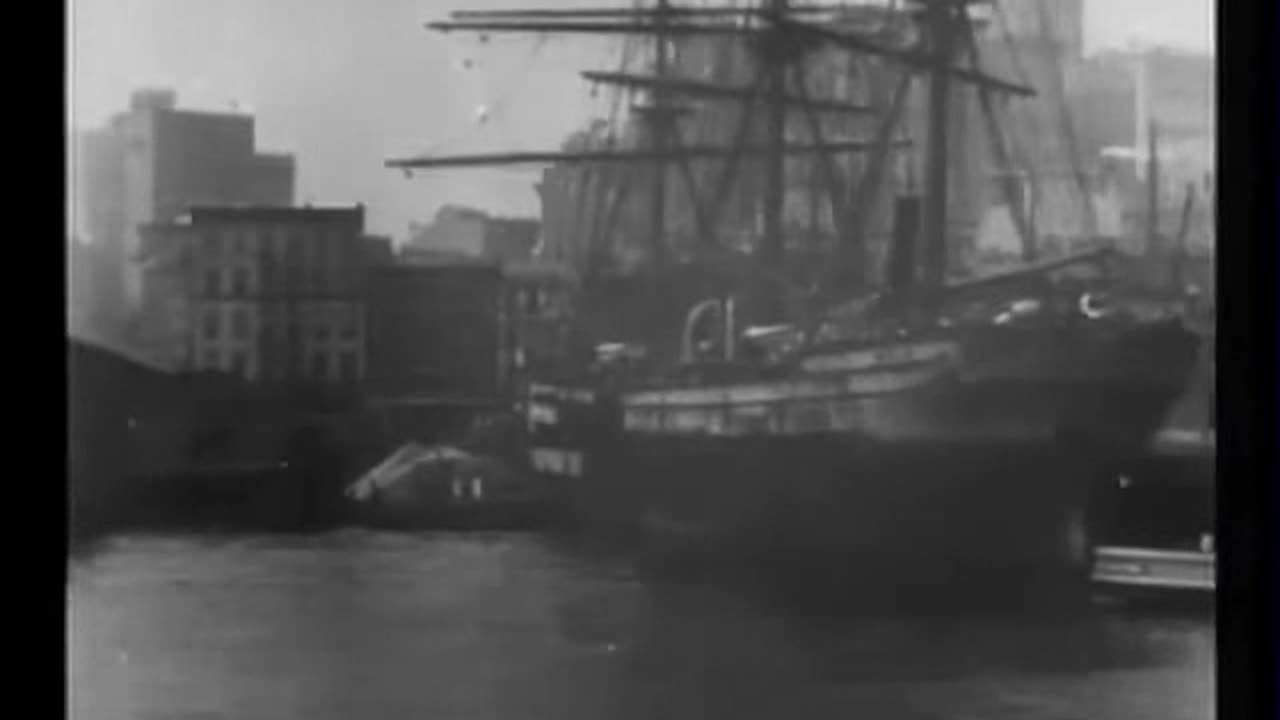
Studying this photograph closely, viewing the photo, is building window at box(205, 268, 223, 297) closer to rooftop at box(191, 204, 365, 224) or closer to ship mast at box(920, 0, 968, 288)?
rooftop at box(191, 204, 365, 224)

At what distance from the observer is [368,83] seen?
5.36 feet

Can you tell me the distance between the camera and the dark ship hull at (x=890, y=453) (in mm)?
1715

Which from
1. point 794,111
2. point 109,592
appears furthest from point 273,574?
point 794,111

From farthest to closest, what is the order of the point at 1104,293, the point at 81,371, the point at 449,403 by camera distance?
the point at 1104,293 < the point at 449,403 < the point at 81,371

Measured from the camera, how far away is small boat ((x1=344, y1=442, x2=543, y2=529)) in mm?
1651

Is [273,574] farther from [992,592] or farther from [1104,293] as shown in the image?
[1104,293]

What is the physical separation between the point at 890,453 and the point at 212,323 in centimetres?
71

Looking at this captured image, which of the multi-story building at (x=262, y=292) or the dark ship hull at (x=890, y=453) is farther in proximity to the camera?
the dark ship hull at (x=890, y=453)

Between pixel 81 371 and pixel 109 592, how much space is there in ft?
0.70

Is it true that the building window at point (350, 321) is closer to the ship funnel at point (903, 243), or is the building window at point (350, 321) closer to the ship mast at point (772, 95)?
the ship mast at point (772, 95)

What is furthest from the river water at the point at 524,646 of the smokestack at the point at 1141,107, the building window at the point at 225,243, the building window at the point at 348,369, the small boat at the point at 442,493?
the smokestack at the point at 1141,107

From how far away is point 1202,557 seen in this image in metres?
1.75

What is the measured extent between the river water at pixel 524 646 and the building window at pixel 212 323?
0.66 ft

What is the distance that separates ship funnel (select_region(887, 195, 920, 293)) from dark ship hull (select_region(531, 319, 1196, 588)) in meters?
0.07
